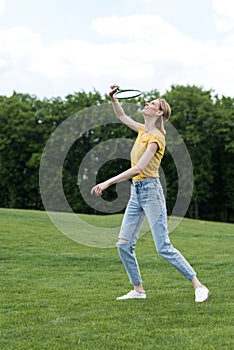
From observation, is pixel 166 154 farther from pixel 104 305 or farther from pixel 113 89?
pixel 104 305

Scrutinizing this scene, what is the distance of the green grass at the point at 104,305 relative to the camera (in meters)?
5.55

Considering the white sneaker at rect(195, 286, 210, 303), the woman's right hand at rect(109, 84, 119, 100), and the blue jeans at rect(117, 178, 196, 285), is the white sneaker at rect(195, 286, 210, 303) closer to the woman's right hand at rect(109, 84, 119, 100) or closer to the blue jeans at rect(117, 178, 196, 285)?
the blue jeans at rect(117, 178, 196, 285)

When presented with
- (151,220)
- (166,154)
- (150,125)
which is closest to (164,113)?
(150,125)

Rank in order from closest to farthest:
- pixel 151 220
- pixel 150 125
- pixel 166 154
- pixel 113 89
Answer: pixel 151 220
pixel 150 125
pixel 113 89
pixel 166 154

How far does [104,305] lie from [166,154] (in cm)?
4114

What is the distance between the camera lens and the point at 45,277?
1026 centimetres

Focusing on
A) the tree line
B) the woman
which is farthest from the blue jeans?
the tree line

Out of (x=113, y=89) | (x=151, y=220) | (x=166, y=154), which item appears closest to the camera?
(x=151, y=220)

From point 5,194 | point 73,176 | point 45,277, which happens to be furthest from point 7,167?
point 45,277

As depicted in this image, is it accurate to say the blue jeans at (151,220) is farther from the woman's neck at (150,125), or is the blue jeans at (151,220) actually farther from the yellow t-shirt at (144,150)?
the woman's neck at (150,125)

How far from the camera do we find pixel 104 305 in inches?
287

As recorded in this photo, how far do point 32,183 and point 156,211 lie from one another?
49.0 m

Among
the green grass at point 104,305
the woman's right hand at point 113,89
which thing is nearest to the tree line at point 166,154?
the green grass at point 104,305

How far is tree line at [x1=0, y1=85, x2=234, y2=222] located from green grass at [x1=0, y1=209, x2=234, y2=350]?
34.2m
